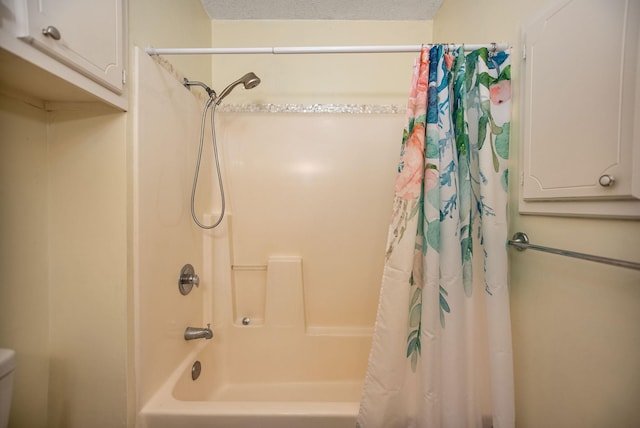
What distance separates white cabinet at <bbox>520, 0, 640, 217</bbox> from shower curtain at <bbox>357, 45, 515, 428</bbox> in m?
0.08

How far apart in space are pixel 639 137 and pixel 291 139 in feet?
4.55

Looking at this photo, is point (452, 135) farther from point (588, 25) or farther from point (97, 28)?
point (97, 28)

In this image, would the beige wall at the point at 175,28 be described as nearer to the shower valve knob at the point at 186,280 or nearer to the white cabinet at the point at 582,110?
the shower valve knob at the point at 186,280

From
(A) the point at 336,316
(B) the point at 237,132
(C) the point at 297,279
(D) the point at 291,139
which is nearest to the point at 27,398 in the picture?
(C) the point at 297,279

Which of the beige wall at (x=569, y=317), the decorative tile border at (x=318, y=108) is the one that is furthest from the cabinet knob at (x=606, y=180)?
the decorative tile border at (x=318, y=108)

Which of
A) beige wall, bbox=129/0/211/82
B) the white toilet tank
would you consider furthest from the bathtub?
beige wall, bbox=129/0/211/82

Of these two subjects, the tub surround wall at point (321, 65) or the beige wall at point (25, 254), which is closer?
the beige wall at point (25, 254)

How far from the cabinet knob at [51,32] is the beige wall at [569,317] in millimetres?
1336

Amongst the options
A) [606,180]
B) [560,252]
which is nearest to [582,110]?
[606,180]

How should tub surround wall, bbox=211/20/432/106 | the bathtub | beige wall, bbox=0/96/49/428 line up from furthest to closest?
tub surround wall, bbox=211/20/432/106 < the bathtub < beige wall, bbox=0/96/49/428

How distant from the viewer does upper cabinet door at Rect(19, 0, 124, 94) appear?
51 cm

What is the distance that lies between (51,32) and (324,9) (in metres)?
1.39

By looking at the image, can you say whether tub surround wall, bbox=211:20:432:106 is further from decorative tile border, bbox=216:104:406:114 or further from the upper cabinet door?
the upper cabinet door

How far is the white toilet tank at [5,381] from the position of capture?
561mm
